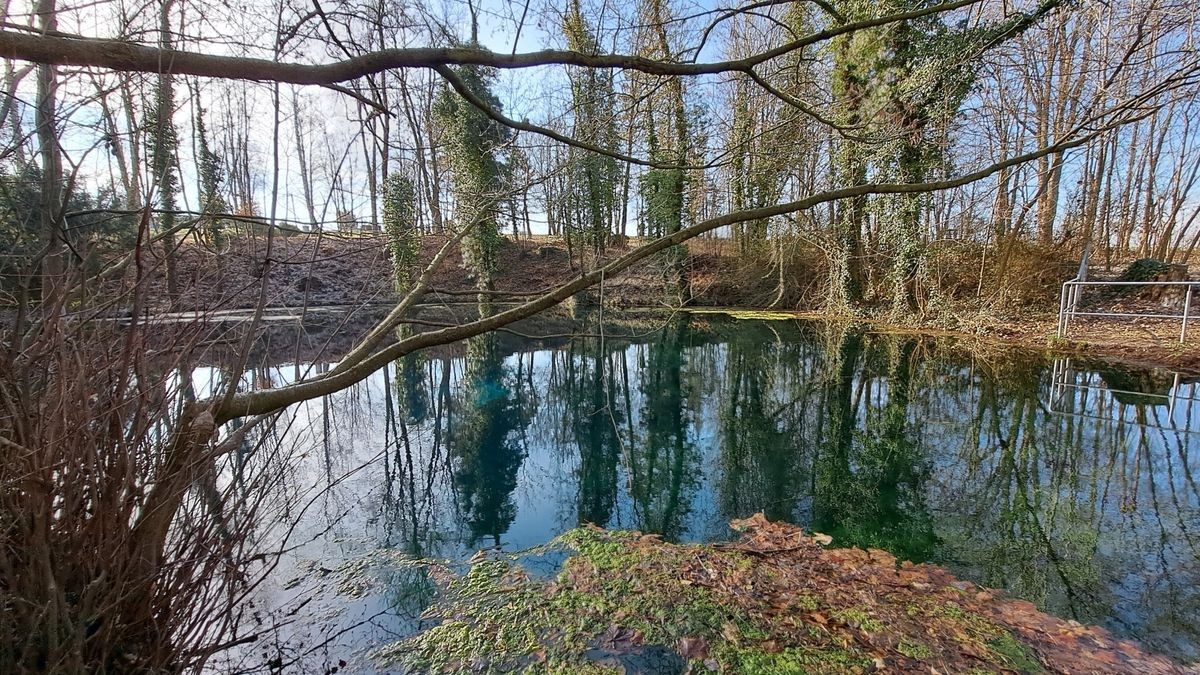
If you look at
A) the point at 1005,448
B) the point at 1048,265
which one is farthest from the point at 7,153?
the point at 1048,265

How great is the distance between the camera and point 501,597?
2.85 meters

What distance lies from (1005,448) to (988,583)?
289 centimetres

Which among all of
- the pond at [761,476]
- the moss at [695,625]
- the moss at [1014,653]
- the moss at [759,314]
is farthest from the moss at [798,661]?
the moss at [759,314]

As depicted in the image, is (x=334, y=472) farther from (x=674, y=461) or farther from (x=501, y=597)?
(x=674, y=461)

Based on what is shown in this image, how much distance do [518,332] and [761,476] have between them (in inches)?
130

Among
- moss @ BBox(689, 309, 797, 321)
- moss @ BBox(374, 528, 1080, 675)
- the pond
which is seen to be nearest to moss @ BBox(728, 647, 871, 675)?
moss @ BBox(374, 528, 1080, 675)

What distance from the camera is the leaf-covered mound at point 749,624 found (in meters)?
2.17

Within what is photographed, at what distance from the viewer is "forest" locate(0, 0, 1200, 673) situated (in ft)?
4.45

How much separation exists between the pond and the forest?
0.16ft

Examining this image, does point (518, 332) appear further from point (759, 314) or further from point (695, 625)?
point (759, 314)

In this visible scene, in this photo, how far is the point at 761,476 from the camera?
471 centimetres

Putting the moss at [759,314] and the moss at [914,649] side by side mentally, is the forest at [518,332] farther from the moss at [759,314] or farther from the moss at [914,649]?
the moss at [759,314]

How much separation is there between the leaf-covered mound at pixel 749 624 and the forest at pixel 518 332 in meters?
0.08

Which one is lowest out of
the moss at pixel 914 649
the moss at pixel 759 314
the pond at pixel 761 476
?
the pond at pixel 761 476
